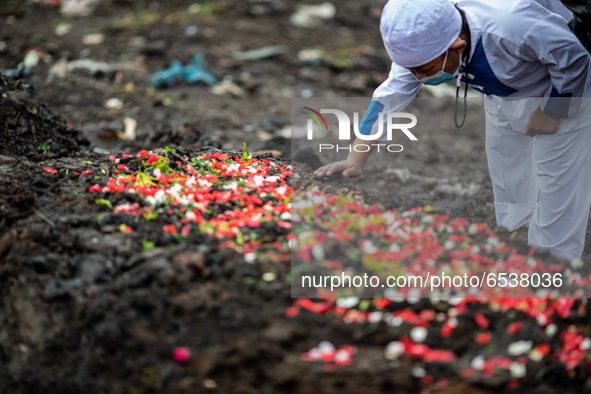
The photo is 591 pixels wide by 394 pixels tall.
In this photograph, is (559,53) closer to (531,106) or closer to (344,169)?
(531,106)

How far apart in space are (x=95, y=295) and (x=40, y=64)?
471 cm

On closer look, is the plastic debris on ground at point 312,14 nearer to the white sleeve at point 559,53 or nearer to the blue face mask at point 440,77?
the blue face mask at point 440,77

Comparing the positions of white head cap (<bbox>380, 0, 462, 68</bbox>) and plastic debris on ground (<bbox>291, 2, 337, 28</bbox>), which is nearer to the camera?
white head cap (<bbox>380, 0, 462, 68</bbox>)

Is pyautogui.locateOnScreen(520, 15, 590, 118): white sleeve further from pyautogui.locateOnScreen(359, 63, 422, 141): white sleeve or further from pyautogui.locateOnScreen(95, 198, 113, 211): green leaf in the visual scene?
pyautogui.locateOnScreen(95, 198, 113, 211): green leaf

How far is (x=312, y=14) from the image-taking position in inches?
307

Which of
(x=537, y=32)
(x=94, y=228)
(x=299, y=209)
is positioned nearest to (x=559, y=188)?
(x=537, y=32)

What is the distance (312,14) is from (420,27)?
5.59m

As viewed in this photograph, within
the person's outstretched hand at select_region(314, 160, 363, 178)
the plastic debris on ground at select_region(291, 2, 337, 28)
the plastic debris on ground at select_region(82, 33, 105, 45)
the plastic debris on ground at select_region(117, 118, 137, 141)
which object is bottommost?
the plastic debris on ground at select_region(291, 2, 337, 28)

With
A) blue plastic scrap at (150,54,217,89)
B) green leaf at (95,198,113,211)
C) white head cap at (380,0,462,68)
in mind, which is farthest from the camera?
blue plastic scrap at (150,54,217,89)

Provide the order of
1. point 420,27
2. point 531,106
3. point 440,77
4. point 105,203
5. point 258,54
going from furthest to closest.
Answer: point 258,54 → point 531,106 → point 440,77 → point 105,203 → point 420,27

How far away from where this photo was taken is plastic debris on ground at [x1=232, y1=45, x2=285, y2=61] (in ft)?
21.6

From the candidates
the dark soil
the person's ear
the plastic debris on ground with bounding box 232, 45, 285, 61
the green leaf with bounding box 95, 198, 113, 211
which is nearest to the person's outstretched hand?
the dark soil

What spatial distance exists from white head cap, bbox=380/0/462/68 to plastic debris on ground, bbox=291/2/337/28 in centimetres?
515

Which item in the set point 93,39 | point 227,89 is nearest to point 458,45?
point 227,89
